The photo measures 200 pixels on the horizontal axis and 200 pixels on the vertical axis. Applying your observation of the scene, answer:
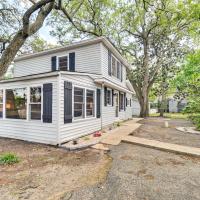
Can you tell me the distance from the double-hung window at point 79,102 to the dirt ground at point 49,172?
7.21 ft

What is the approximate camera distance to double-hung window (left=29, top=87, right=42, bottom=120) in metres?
Result: 7.82

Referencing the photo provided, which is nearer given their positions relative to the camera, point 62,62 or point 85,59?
point 85,59

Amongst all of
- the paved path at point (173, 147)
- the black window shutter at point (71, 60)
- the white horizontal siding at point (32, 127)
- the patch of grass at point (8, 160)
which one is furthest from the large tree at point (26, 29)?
the paved path at point (173, 147)

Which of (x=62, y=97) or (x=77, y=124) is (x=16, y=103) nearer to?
(x=62, y=97)

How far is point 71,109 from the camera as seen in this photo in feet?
25.2

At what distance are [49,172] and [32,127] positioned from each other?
3644mm

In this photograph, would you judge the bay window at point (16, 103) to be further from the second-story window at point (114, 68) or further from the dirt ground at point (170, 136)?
the second-story window at point (114, 68)

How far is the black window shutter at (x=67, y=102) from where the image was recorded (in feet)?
23.8

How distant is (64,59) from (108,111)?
4.68 meters

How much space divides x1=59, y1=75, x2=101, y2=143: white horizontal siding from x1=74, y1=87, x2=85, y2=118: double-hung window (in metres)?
0.27

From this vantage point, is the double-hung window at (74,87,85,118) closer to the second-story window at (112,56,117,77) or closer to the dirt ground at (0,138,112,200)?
the dirt ground at (0,138,112,200)

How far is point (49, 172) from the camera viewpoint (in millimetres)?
4594

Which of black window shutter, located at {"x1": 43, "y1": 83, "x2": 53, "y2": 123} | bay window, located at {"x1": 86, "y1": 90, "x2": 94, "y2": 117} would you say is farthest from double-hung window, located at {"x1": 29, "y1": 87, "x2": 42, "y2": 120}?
bay window, located at {"x1": 86, "y1": 90, "x2": 94, "y2": 117}

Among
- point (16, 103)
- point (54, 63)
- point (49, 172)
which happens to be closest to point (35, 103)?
point (16, 103)
